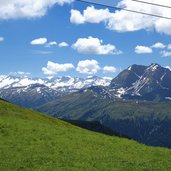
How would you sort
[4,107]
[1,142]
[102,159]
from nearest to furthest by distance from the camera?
[102,159], [1,142], [4,107]

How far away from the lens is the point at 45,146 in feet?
166

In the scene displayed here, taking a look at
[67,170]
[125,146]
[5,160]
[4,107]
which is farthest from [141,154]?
[4,107]

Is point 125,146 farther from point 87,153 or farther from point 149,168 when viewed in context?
point 149,168

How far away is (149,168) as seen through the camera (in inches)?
1640

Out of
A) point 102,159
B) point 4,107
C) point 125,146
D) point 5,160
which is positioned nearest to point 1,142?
point 5,160

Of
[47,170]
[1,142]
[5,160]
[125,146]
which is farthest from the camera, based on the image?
[125,146]

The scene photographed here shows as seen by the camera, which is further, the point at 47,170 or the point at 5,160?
the point at 5,160

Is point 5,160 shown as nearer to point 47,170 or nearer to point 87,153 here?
Answer: point 47,170

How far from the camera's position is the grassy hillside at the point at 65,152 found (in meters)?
41.2

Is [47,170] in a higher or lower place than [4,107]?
lower

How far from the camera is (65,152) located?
47.9 m

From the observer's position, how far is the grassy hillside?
41.2 meters

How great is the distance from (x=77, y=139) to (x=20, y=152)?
1372cm

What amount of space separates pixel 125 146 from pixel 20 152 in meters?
17.1
